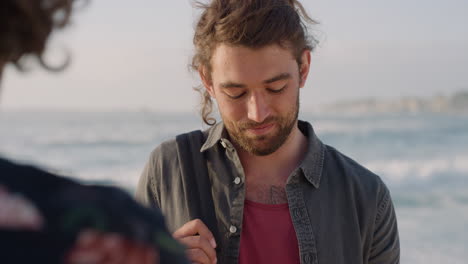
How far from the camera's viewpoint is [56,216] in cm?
91

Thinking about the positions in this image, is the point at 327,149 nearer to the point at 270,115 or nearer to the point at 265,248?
the point at 270,115

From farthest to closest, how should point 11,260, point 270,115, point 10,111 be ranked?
→ point 10,111
point 270,115
point 11,260

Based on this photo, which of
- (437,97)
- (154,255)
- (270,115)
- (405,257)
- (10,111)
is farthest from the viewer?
(437,97)

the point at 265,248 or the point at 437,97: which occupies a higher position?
the point at 437,97

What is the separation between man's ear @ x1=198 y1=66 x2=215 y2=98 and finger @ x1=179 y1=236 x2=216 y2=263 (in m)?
1.06

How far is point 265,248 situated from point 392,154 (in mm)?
15972

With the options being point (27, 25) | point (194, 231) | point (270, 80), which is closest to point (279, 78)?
point (270, 80)

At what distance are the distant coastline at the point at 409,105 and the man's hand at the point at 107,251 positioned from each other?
34.7m

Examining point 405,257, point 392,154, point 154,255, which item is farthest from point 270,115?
point 392,154

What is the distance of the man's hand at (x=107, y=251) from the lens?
90cm

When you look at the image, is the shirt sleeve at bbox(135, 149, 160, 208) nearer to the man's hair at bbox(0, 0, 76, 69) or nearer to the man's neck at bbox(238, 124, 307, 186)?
the man's neck at bbox(238, 124, 307, 186)

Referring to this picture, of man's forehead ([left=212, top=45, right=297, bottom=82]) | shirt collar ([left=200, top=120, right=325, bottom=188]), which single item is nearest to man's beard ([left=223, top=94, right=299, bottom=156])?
shirt collar ([left=200, top=120, right=325, bottom=188])

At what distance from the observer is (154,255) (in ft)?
3.11

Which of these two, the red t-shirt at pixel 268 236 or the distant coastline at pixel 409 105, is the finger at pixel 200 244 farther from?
the distant coastline at pixel 409 105
